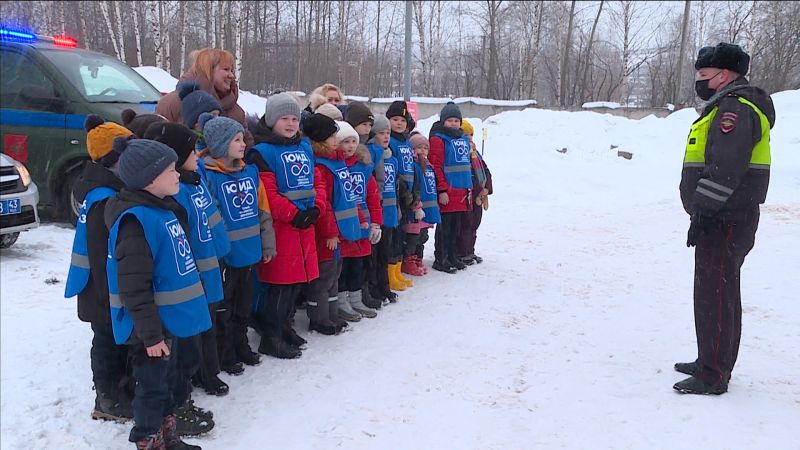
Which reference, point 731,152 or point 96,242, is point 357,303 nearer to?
point 96,242

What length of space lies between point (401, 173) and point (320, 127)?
145cm

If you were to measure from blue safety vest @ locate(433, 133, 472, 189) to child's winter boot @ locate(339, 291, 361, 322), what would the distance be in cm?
201

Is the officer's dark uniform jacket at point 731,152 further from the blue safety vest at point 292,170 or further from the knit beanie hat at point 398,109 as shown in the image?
the knit beanie hat at point 398,109

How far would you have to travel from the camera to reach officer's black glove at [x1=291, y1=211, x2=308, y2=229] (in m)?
4.19

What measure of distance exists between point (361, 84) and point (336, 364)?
33897 millimetres

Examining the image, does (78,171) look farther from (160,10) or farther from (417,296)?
(160,10)

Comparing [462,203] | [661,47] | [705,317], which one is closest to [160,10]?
[462,203]

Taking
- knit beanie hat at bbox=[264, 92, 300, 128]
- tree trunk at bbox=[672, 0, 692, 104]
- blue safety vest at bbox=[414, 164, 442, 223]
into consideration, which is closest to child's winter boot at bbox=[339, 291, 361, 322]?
blue safety vest at bbox=[414, 164, 442, 223]

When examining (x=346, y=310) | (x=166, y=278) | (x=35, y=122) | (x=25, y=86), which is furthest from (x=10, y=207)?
(x=166, y=278)

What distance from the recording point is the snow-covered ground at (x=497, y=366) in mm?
3338

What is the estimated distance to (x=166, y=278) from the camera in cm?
289

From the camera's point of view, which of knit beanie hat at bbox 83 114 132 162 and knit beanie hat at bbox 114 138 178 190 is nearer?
knit beanie hat at bbox 114 138 178 190

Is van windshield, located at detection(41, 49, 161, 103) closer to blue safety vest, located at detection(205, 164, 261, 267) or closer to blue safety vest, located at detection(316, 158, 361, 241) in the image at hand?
blue safety vest, located at detection(316, 158, 361, 241)

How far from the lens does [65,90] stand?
682 centimetres
